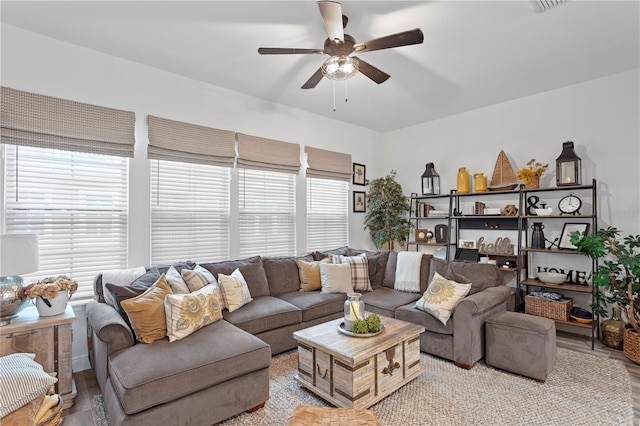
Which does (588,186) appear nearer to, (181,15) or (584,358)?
(584,358)

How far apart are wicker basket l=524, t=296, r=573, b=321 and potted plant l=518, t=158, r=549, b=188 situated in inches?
54.2

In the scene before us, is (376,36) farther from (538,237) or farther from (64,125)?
(538,237)

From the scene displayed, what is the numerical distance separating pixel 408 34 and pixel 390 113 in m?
2.74

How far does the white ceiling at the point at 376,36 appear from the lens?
241 cm

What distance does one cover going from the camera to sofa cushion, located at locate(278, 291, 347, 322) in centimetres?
332

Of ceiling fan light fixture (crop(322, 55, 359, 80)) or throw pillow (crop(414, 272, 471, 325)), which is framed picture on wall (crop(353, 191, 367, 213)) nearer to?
throw pillow (crop(414, 272, 471, 325))

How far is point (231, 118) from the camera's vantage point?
3.95 metres

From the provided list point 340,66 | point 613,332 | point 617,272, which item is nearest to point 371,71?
point 340,66

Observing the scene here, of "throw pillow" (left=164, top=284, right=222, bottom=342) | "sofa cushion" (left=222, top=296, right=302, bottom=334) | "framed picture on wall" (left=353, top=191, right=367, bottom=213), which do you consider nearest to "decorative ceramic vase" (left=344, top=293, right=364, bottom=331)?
"sofa cushion" (left=222, top=296, right=302, bottom=334)

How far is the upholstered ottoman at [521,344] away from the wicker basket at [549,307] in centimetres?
100

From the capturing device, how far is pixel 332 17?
207cm

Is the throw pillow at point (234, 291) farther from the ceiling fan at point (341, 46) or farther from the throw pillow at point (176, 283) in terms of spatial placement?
the ceiling fan at point (341, 46)

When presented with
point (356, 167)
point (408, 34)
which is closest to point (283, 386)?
point (408, 34)

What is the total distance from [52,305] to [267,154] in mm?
2695
